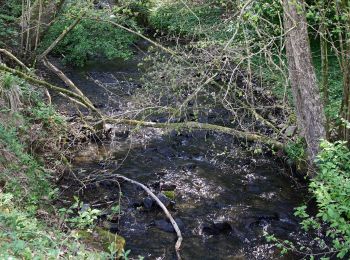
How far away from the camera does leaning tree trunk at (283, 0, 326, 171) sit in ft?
25.3

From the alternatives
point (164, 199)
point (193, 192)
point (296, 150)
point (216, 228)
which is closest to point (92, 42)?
point (193, 192)

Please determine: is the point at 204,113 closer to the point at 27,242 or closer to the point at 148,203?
the point at 148,203

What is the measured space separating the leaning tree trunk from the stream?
1.22 metres

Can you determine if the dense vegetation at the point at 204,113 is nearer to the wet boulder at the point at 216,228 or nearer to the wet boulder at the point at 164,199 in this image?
the wet boulder at the point at 216,228

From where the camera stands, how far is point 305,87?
310 inches

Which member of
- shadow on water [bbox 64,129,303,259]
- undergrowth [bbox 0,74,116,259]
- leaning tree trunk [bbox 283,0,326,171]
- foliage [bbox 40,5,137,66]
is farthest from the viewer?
foliage [bbox 40,5,137,66]

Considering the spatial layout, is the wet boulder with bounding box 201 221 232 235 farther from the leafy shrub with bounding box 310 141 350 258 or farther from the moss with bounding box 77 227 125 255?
the leafy shrub with bounding box 310 141 350 258

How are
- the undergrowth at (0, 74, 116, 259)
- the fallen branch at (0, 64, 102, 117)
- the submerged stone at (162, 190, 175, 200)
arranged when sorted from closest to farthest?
the undergrowth at (0, 74, 116, 259)
the submerged stone at (162, 190, 175, 200)
the fallen branch at (0, 64, 102, 117)

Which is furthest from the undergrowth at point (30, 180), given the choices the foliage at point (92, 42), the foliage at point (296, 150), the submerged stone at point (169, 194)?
the foliage at point (92, 42)

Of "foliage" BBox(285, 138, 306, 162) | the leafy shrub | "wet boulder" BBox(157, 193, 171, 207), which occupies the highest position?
the leafy shrub

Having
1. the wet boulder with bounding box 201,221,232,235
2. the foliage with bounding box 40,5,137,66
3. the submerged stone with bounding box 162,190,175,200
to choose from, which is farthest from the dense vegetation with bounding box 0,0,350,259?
the submerged stone with bounding box 162,190,175,200

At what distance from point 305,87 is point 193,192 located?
2.82 metres

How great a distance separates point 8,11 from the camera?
13289 millimetres

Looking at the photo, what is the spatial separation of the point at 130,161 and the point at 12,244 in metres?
5.72
